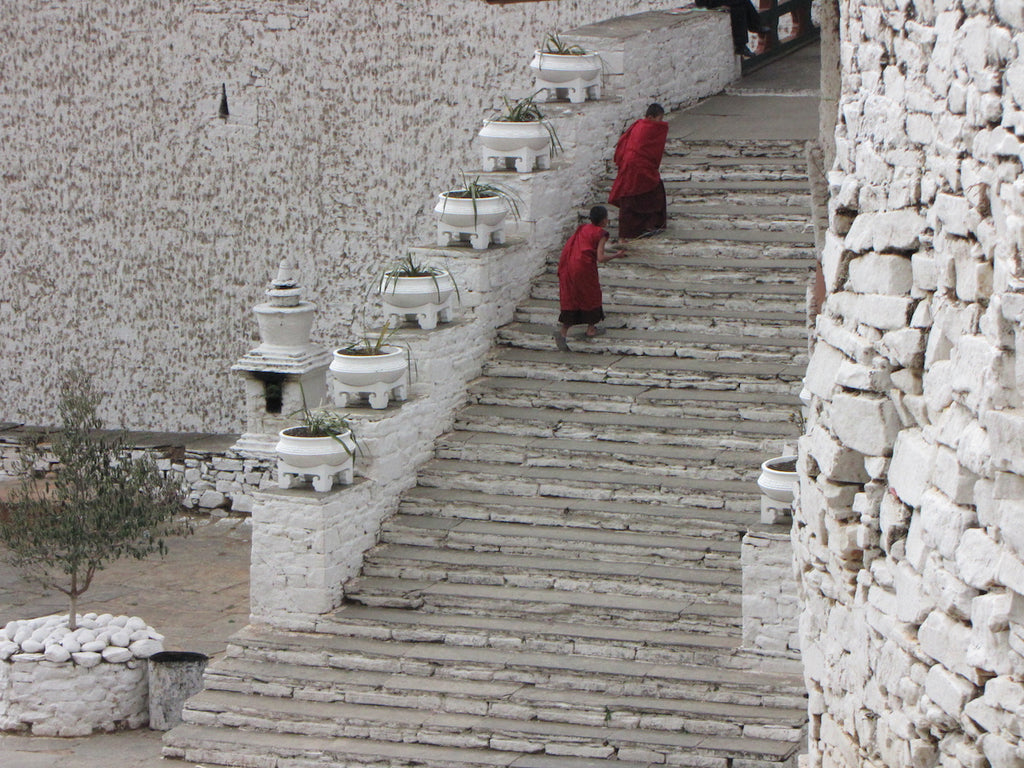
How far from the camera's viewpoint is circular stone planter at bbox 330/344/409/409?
11812 mm

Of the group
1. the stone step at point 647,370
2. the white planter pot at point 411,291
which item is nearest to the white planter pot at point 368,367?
the white planter pot at point 411,291

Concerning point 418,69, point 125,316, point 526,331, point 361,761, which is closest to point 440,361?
point 526,331

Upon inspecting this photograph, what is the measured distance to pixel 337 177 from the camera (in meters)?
16.4

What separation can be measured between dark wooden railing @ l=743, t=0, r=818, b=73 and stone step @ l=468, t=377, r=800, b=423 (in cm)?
537

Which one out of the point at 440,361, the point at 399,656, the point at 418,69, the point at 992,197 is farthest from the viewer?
the point at 418,69

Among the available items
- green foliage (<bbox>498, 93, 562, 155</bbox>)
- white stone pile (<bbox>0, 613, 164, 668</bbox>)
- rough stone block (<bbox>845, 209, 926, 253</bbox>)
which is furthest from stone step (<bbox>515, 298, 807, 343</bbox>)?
rough stone block (<bbox>845, 209, 926, 253</bbox>)

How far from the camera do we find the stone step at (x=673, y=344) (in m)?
12.5

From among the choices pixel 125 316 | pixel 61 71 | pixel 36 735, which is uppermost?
pixel 61 71

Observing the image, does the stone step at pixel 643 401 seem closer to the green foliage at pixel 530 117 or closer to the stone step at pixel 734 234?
the stone step at pixel 734 234

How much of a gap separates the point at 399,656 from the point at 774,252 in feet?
14.1

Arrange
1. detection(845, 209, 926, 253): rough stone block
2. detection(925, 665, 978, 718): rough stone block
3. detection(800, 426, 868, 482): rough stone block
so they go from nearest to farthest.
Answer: detection(925, 665, 978, 718): rough stone block → detection(845, 209, 926, 253): rough stone block → detection(800, 426, 868, 482): rough stone block

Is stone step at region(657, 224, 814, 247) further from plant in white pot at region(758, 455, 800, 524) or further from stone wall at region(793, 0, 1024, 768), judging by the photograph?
stone wall at region(793, 0, 1024, 768)

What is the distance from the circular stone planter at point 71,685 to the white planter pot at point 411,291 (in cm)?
275

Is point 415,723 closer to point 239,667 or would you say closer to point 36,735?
point 239,667
